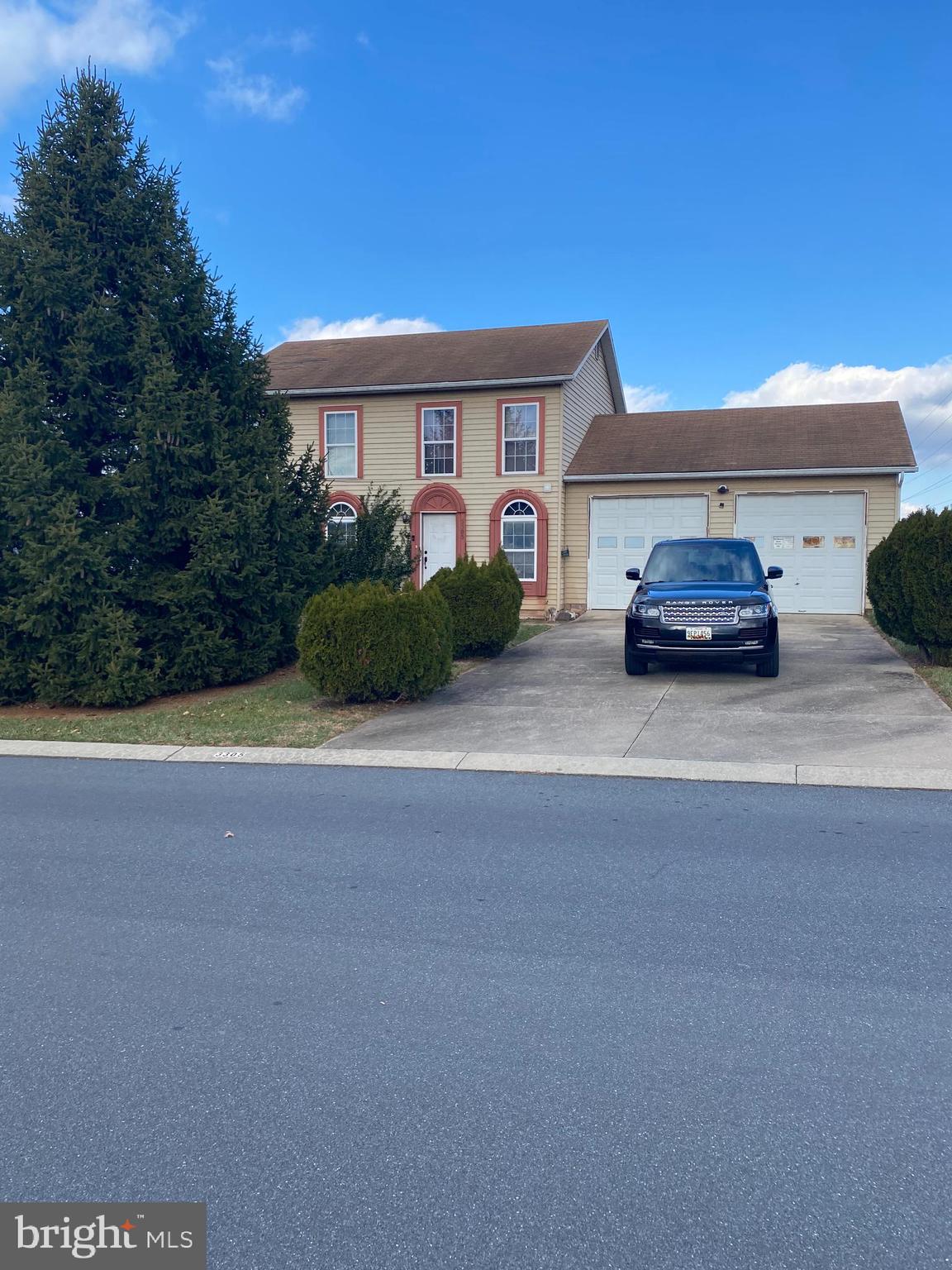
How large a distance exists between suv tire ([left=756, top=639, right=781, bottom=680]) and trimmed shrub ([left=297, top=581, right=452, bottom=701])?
4249mm

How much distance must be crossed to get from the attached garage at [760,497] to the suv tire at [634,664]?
9327 millimetres

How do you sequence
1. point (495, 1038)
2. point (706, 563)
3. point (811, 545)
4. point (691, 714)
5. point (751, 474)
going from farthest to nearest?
point (811, 545), point (751, 474), point (706, 563), point (691, 714), point (495, 1038)

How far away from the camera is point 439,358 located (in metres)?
24.4

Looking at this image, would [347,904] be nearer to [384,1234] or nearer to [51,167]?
[384,1234]

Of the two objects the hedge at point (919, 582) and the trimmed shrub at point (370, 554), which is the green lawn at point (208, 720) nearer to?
the trimmed shrub at point (370, 554)

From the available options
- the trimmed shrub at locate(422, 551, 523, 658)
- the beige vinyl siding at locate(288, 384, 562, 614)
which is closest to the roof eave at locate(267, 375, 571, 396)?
the beige vinyl siding at locate(288, 384, 562, 614)

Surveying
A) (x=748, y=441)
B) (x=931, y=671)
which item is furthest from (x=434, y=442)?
(x=931, y=671)

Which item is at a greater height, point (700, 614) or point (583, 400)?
point (583, 400)

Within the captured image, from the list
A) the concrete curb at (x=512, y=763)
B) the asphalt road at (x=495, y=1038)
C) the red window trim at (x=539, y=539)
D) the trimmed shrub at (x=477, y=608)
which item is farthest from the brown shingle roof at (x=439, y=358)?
the asphalt road at (x=495, y=1038)

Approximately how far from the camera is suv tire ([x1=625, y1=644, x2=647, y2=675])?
13.2m

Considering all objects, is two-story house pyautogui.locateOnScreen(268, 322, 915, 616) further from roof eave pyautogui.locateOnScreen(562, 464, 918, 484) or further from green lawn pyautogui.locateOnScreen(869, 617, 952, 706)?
green lawn pyautogui.locateOnScreen(869, 617, 952, 706)

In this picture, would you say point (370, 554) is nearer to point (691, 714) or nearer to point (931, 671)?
point (691, 714)

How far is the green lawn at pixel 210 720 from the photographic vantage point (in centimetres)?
1022

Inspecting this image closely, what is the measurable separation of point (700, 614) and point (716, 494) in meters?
10.1
